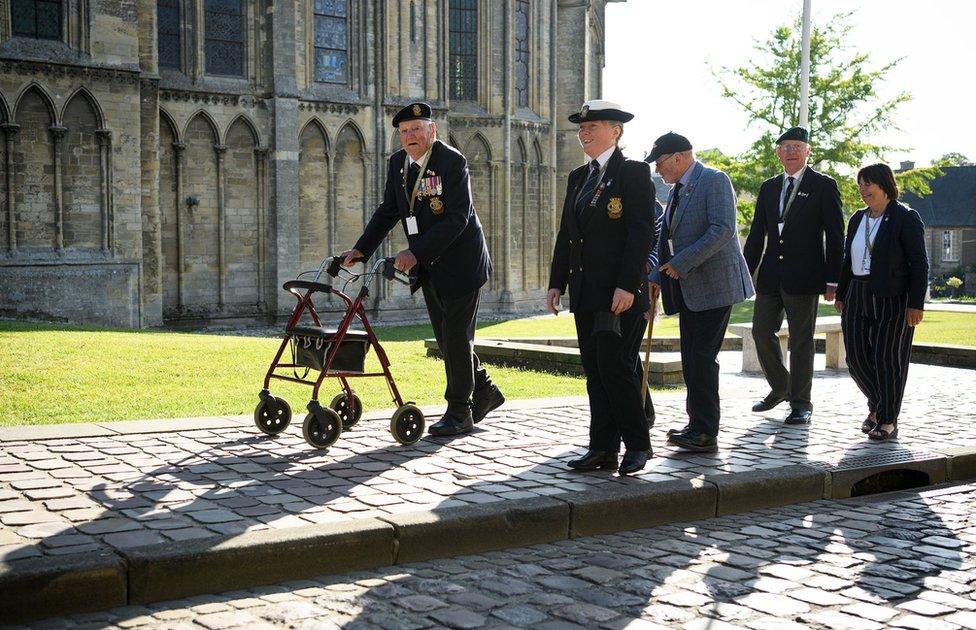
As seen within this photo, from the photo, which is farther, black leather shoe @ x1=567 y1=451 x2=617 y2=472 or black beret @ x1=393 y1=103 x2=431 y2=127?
black beret @ x1=393 y1=103 x2=431 y2=127

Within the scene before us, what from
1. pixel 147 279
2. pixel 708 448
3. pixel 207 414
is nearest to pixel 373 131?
pixel 147 279

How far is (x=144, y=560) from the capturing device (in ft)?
14.9

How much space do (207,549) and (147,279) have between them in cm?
2092

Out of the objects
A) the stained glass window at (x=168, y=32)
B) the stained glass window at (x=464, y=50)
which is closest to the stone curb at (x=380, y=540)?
the stained glass window at (x=168, y=32)

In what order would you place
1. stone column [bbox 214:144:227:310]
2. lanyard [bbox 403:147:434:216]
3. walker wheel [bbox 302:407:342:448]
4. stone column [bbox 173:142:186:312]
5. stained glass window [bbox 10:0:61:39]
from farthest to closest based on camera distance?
stone column [bbox 214:144:227:310] < stone column [bbox 173:142:186:312] < stained glass window [bbox 10:0:61:39] < lanyard [bbox 403:147:434:216] < walker wheel [bbox 302:407:342:448]

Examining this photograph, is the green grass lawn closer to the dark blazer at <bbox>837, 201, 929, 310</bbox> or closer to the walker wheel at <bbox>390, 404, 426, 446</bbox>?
the walker wheel at <bbox>390, 404, 426, 446</bbox>

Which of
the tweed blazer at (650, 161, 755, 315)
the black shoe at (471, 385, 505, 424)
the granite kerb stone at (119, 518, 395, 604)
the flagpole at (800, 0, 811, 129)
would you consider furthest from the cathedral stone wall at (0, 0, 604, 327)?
the granite kerb stone at (119, 518, 395, 604)

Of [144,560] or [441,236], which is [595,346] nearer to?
[441,236]

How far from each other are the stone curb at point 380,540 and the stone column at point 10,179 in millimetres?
18705

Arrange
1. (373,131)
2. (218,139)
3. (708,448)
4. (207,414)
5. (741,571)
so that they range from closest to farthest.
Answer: (741,571) < (708,448) < (207,414) < (218,139) < (373,131)

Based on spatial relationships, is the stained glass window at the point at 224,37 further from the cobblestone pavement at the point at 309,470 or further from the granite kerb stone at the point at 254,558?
the granite kerb stone at the point at 254,558

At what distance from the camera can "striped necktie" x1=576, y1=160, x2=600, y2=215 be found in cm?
689

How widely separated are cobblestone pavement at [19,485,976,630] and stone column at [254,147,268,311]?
74.1ft

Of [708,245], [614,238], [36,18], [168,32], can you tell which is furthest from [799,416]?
[168,32]
